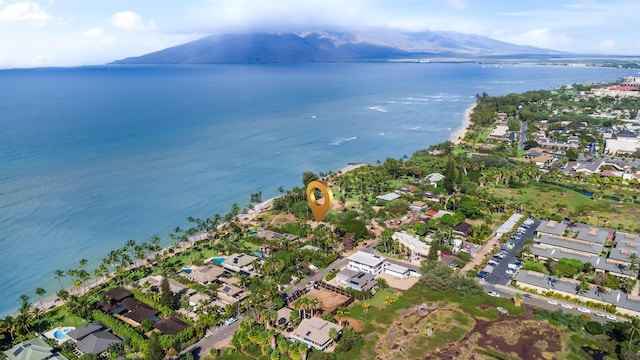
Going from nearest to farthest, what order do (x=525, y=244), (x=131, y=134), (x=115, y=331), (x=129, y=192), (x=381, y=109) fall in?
(x=115, y=331) → (x=525, y=244) → (x=129, y=192) → (x=131, y=134) → (x=381, y=109)

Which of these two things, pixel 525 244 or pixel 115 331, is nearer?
pixel 115 331

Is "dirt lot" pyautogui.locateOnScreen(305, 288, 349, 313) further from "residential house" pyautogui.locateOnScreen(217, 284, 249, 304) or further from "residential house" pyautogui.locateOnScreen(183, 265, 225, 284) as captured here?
"residential house" pyautogui.locateOnScreen(183, 265, 225, 284)

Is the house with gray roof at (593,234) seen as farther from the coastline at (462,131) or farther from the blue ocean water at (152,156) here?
the coastline at (462,131)

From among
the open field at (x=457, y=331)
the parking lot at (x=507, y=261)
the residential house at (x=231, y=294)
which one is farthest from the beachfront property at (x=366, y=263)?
the residential house at (x=231, y=294)

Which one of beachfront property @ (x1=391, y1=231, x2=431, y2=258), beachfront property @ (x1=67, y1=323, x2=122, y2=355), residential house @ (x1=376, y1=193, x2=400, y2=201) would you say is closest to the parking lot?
beachfront property @ (x1=391, y1=231, x2=431, y2=258)

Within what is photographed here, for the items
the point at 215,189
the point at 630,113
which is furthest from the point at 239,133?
the point at 630,113

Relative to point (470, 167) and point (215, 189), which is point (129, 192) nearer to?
point (215, 189)
